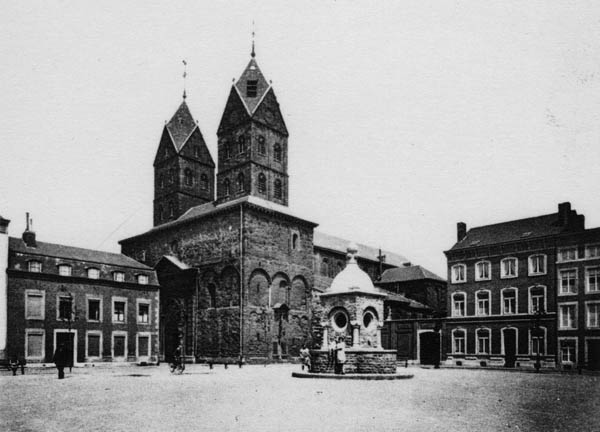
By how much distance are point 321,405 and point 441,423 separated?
11.4 feet

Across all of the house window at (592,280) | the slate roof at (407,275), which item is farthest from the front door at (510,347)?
the slate roof at (407,275)

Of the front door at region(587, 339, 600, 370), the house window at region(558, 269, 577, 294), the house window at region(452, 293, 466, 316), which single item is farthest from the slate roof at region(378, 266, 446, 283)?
the front door at region(587, 339, 600, 370)

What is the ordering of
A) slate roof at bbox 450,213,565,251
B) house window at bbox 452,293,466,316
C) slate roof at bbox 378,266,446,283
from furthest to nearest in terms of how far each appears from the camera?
1. slate roof at bbox 378,266,446,283
2. house window at bbox 452,293,466,316
3. slate roof at bbox 450,213,565,251

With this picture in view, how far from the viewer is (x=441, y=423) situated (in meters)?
11.3

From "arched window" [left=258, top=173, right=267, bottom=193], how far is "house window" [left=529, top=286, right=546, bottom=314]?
21.6 m

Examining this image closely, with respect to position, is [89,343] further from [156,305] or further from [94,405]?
[94,405]

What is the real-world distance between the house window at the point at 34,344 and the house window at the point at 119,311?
18.5 ft

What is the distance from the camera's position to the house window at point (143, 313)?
4453 cm

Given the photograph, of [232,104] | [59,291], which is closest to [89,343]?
[59,291]

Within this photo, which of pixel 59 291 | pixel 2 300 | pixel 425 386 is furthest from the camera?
pixel 59 291

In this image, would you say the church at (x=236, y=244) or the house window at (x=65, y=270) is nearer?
the house window at (x=65, y=270)

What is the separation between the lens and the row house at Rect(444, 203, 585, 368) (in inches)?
1577

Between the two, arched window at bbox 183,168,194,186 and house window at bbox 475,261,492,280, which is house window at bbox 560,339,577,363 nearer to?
house window at bbox 475,261,492,280

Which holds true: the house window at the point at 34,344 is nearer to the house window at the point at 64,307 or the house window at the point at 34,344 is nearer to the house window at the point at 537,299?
the house window at the point at 64,307
